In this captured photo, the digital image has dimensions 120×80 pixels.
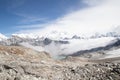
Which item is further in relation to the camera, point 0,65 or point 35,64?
point 35,64

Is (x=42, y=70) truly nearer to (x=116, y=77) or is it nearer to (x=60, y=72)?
(x=60, y=72)

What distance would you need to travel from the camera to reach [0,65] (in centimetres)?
3631

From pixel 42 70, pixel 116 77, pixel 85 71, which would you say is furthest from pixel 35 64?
pixel 116 77

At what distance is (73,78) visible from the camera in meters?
37.0

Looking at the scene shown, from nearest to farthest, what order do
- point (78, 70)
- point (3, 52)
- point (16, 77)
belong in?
point (16, 77)
point (78, 70)
point (3, 52)

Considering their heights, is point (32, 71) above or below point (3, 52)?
below

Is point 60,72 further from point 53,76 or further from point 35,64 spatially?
point 35,64

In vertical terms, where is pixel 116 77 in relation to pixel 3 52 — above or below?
below

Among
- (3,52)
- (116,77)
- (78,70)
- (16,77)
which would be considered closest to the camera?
(16,77)

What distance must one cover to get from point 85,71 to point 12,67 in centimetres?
1144

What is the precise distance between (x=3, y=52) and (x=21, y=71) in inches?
303

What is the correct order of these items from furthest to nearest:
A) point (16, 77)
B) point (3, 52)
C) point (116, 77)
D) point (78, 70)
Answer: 1. point (3, 52)
2. point (78, 70)
3. point (116, 77)
4. point (16, 77)

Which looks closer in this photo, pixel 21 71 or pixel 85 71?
pixel 21 71

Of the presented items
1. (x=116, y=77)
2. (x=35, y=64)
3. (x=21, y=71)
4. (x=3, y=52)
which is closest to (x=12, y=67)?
(x=21, y=71)
